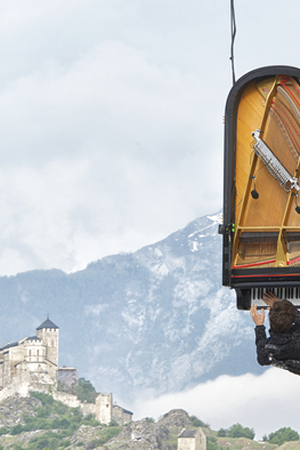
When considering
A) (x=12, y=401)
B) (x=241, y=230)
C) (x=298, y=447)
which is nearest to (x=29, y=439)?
(x=12, y=401)

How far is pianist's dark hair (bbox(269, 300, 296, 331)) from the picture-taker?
6555 mm

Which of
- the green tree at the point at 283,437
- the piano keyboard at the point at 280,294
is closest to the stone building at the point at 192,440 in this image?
the green tree at the point at 283,437

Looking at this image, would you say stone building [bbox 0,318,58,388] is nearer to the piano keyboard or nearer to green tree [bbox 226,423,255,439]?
green tree [bbox 226,423,255,439]

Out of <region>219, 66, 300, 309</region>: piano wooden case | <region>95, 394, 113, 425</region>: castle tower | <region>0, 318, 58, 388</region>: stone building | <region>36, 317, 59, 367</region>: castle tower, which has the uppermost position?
<region>36, 317, 59, 367</region>: castle tower

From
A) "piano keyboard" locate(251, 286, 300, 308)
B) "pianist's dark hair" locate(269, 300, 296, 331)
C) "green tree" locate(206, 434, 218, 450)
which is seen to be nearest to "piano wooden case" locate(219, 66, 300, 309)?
"piano keyboard" locate(251, 286, 300, 308)

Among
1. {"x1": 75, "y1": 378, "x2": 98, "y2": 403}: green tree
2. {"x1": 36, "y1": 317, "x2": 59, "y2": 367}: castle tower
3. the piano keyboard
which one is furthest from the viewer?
{"x1": 75, "y1": 378, "x2": 98, "y2": 403}: green tree

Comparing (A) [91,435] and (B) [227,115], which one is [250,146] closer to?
(B) [227,115]

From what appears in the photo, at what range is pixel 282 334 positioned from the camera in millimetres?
6809

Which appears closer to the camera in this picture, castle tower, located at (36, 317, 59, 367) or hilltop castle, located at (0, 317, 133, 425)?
hilltop castle, located at (0, 317, 133, 425)

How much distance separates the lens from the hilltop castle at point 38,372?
4392 inches

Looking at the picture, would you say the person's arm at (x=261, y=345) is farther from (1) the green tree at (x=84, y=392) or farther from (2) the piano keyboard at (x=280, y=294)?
(1) the green tree at (x=84, y=392)

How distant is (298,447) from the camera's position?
113812 millimetres

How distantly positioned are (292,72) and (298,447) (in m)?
112

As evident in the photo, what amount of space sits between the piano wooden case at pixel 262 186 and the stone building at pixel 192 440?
102609 mm
